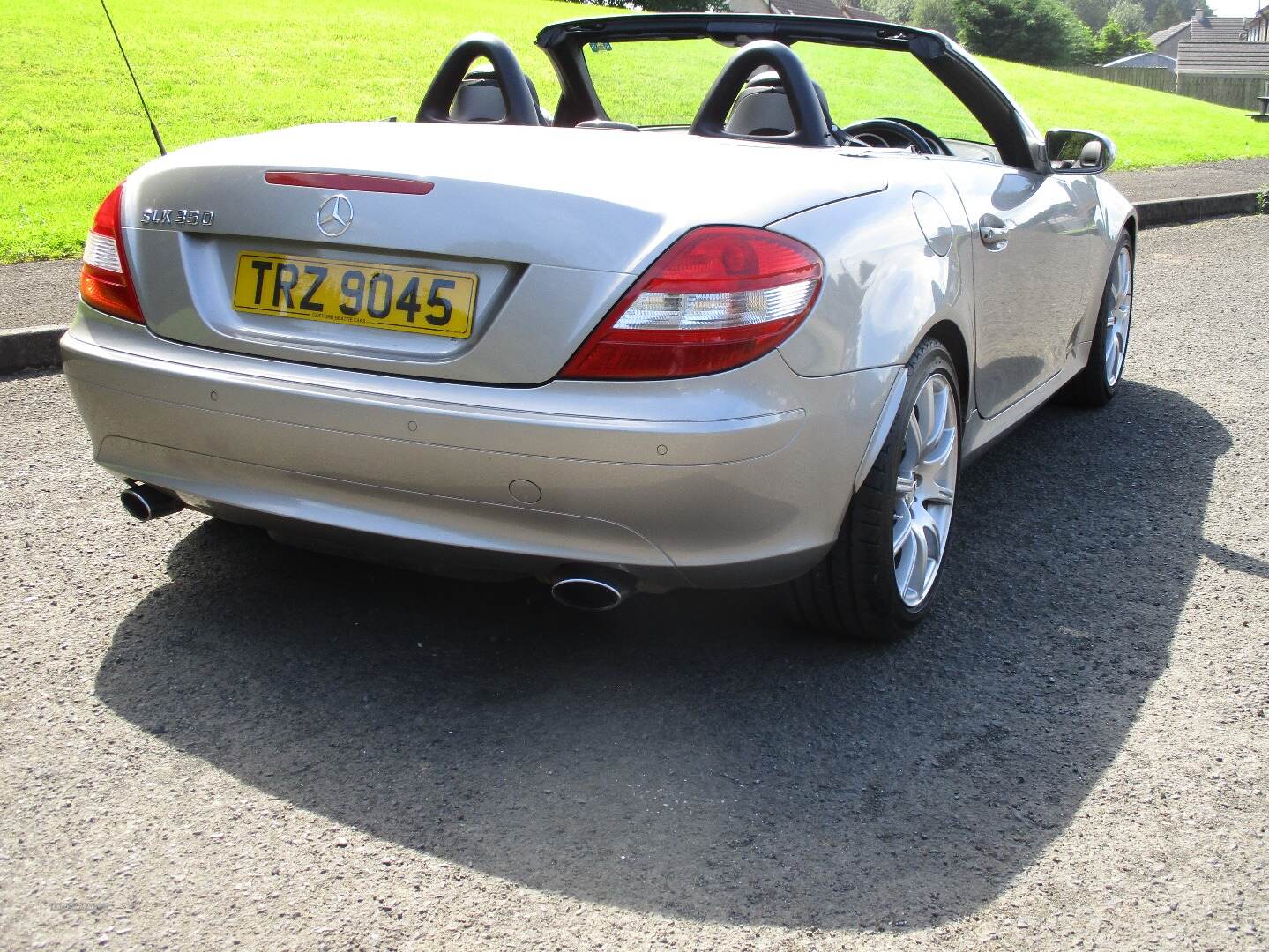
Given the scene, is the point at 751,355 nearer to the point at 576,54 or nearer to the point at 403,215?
the point at 403,215

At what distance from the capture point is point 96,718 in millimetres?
2855

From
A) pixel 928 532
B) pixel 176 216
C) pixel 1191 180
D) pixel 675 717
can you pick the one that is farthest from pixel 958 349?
pixel 1191 180

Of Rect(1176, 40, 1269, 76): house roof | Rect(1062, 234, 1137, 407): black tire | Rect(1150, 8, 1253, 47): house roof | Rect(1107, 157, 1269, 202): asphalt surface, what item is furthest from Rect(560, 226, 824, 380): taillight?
Rect(1150, 8, 1253, 47): house roof

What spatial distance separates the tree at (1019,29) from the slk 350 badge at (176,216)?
63.3 metres

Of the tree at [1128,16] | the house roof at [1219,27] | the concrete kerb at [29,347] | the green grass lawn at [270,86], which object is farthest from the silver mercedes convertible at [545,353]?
the tree at [1128,16]

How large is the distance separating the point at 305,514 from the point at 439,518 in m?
0.31

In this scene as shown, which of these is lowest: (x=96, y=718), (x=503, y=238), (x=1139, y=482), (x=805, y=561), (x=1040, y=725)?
(x=1139, y=482)

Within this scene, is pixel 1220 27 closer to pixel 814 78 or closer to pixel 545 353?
pixel 814 78

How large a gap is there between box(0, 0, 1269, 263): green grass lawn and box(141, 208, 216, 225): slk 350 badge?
1.81 m

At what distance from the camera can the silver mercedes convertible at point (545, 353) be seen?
261cm

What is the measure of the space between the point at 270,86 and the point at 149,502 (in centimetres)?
1584

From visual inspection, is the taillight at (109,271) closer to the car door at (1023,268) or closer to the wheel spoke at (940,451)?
the wheel spoke at (940,451)

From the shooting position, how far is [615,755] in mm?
2779

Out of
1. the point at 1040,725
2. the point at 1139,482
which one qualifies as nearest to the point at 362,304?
the point at 1040,725
